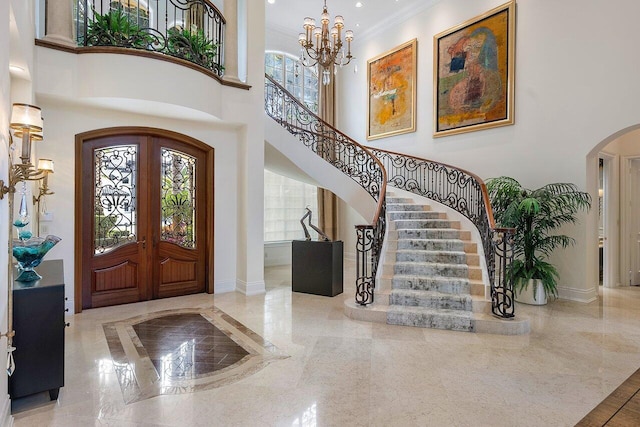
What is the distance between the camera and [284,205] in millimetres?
9555

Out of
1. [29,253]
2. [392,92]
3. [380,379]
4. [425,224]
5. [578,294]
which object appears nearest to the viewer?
[29,253]

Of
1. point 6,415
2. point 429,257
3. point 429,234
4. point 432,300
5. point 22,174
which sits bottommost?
point 6,415

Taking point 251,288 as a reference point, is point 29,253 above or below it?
above

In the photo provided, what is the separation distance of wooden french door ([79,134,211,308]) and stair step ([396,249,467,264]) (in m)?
3.19

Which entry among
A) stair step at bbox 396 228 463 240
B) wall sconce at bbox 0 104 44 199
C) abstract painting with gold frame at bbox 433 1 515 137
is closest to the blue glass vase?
wall sconce at bbox 0 104 44 199

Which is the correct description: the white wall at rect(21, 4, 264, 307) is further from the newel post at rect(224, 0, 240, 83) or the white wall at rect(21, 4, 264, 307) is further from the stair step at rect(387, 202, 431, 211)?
the stair step at rect(387, 202, 431, 211)

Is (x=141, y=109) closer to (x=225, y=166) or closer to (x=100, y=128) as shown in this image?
(x=100, y=128)

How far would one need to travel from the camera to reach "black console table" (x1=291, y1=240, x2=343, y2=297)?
19.3 ft

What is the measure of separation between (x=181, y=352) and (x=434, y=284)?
10.5 feet

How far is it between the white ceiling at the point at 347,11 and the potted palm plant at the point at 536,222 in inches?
196

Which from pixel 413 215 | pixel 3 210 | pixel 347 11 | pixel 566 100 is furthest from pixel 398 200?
pixel 3 210

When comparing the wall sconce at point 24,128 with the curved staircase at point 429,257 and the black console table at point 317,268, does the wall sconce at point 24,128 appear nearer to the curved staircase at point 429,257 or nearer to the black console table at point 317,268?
the curved staircase at point 429,257

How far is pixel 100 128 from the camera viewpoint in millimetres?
5012

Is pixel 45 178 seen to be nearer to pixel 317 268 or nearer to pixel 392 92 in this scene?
pixel 317 268
